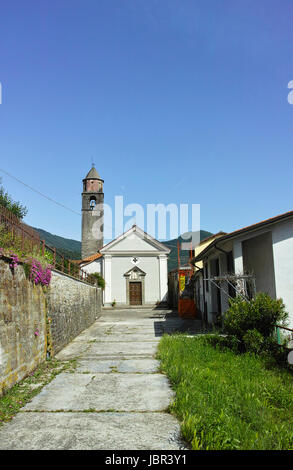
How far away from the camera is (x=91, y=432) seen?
156 inches

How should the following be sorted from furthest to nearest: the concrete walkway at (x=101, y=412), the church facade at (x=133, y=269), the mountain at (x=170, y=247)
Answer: the church facade at (x=133, y=269), the mountain at (x=170, y=247), the concrete walkway at (x=101, y=412)

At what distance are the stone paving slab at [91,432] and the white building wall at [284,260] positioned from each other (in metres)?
5.82

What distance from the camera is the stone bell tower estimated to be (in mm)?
35688

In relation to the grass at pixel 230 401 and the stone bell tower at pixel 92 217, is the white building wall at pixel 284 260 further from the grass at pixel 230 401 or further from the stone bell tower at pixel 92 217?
the stone bell tower at pixel 92 217

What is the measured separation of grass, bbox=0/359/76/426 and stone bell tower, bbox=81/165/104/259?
27.9 m

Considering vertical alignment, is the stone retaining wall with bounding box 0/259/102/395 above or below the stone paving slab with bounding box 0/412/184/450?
above

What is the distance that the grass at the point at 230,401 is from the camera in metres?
3.58

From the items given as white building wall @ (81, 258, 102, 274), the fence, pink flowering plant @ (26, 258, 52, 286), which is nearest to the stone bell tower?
white building wall @ (81, 258, 102, 274)

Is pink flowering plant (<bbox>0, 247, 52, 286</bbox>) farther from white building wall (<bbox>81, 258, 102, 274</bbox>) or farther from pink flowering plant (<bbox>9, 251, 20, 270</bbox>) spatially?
white building wall (<bbox>81, 258, 102, 274</bbox>)

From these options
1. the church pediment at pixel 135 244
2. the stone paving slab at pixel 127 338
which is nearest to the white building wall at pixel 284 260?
the stone paving slab at pixel 127 338

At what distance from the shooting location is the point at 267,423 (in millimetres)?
4000

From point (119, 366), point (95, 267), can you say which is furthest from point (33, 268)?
point (95, 267)

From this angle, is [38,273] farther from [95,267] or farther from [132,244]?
[95,267]
